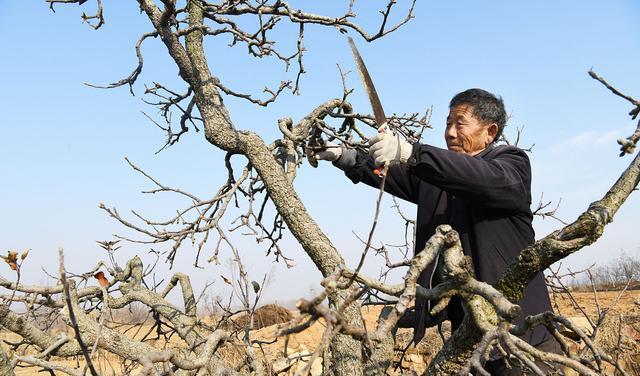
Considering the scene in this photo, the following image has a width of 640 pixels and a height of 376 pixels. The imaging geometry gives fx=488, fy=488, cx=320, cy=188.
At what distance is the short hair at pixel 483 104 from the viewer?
289 centimetres

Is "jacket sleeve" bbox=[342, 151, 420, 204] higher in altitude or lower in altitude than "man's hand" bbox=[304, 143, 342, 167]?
lower

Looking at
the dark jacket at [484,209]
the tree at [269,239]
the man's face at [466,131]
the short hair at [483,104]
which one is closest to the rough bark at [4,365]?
the tree at [269,239]

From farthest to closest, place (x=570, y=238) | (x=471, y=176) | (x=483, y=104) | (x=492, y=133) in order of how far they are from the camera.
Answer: (x=492, y=133) < (x=483, y=104) < (x=471, y=176) < (x=570, y=238)

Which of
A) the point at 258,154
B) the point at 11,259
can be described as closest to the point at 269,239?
the point at 258,154

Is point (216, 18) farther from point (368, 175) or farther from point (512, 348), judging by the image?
point (512, 348)

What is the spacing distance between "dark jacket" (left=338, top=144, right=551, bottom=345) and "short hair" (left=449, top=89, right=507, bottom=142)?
296 mm

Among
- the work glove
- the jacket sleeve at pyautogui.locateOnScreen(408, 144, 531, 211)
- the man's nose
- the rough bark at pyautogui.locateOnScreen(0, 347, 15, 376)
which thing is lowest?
the rough bark at pyautogui.locateOnScreen(0, 347, 15, 376)

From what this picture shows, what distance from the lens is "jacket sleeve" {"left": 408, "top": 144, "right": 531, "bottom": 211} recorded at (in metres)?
2.21

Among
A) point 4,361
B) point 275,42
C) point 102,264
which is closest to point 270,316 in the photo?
point 102,264

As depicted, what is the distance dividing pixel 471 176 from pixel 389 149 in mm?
391

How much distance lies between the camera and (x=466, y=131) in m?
2.90

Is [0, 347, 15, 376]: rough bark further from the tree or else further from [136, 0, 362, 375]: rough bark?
[136, 0, 362, 375]: rough bark

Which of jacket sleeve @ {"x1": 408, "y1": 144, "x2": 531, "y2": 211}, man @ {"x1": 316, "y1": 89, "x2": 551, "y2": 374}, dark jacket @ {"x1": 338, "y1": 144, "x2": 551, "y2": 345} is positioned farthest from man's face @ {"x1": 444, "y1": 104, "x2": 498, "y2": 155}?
jacket sleeve @ {"x1": 408, "y1": 144, "x2": 531, "y2": 211}

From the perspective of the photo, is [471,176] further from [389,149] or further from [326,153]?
[326,153]
